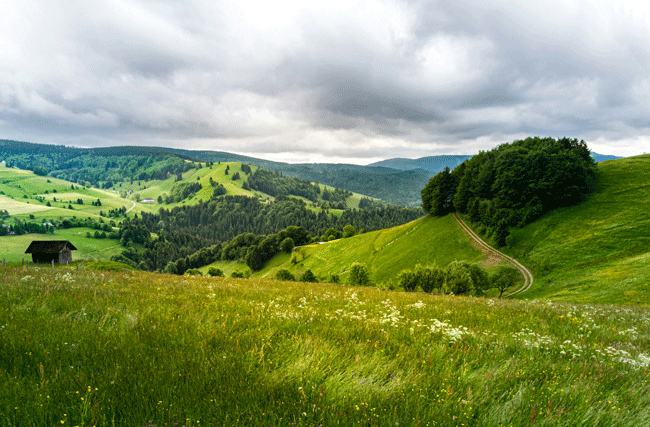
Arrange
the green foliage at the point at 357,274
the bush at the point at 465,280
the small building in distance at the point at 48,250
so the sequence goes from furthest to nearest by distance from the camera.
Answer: the small building in distance at the point at 48,250
the green foliage at the point at 357,274
the bush at the point at 465,280

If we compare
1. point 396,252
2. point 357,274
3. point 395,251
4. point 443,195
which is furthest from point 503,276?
point 443,195

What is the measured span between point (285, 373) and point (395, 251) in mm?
88809

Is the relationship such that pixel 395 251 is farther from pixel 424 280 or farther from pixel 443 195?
pixel 424 280

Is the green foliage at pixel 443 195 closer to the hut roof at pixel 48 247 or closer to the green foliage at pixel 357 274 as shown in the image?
the green foliage at pixel 357 274

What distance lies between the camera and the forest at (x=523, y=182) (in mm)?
69688

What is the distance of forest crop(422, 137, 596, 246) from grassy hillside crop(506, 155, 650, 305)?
297 cm

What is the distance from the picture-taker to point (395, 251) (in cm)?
8900

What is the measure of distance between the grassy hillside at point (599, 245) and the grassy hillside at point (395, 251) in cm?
1250

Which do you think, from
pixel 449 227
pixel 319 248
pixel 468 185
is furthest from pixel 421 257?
pixel 319 248

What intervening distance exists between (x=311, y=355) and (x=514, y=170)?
8715 cm

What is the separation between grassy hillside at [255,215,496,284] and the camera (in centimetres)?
7625

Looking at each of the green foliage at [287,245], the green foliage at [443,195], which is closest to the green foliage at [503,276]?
the green foliage at [443,195]

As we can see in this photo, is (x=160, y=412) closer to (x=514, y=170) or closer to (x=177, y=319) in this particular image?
(x=177, y=319)

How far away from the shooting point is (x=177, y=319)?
584 cm
